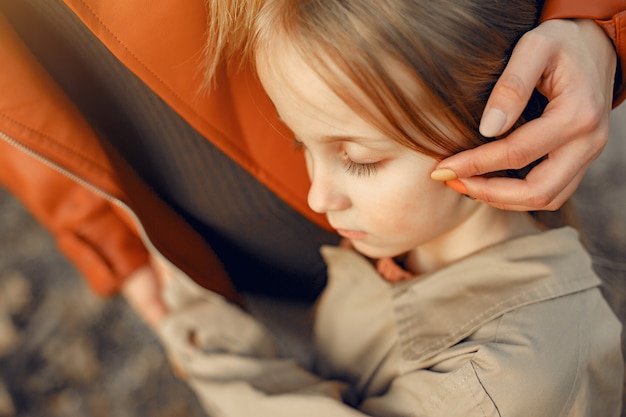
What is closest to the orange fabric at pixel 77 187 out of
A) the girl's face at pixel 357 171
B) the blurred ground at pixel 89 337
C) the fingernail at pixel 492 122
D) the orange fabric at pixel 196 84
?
the orange fabric at pixel 196 84

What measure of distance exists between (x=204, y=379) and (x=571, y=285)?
27.3 inches

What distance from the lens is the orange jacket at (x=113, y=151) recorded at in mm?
857

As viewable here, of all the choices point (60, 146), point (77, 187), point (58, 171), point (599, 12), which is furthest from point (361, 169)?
point (77, 187)

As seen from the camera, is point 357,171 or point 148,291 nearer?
point 357,171

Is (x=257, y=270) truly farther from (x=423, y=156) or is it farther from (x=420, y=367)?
(x=423, y=156)

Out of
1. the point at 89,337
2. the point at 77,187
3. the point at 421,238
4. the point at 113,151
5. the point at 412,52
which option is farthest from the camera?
the point at 89,337

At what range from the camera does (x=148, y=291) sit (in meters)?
1.48

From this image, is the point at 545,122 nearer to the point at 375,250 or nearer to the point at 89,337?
the point at 375,250

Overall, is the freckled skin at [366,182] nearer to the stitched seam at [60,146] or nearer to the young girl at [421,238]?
the young girl at [421,238]

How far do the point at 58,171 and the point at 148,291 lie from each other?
0.44 metres

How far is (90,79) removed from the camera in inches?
41.9

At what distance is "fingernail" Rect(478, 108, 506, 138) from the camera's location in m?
0.76

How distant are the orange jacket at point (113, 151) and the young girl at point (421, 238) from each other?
8cm

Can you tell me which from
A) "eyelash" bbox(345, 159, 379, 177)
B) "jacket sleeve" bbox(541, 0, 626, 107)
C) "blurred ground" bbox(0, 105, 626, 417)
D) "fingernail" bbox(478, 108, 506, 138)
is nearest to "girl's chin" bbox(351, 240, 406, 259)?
"eyelash" bbox(345, 159, 379, 177)
